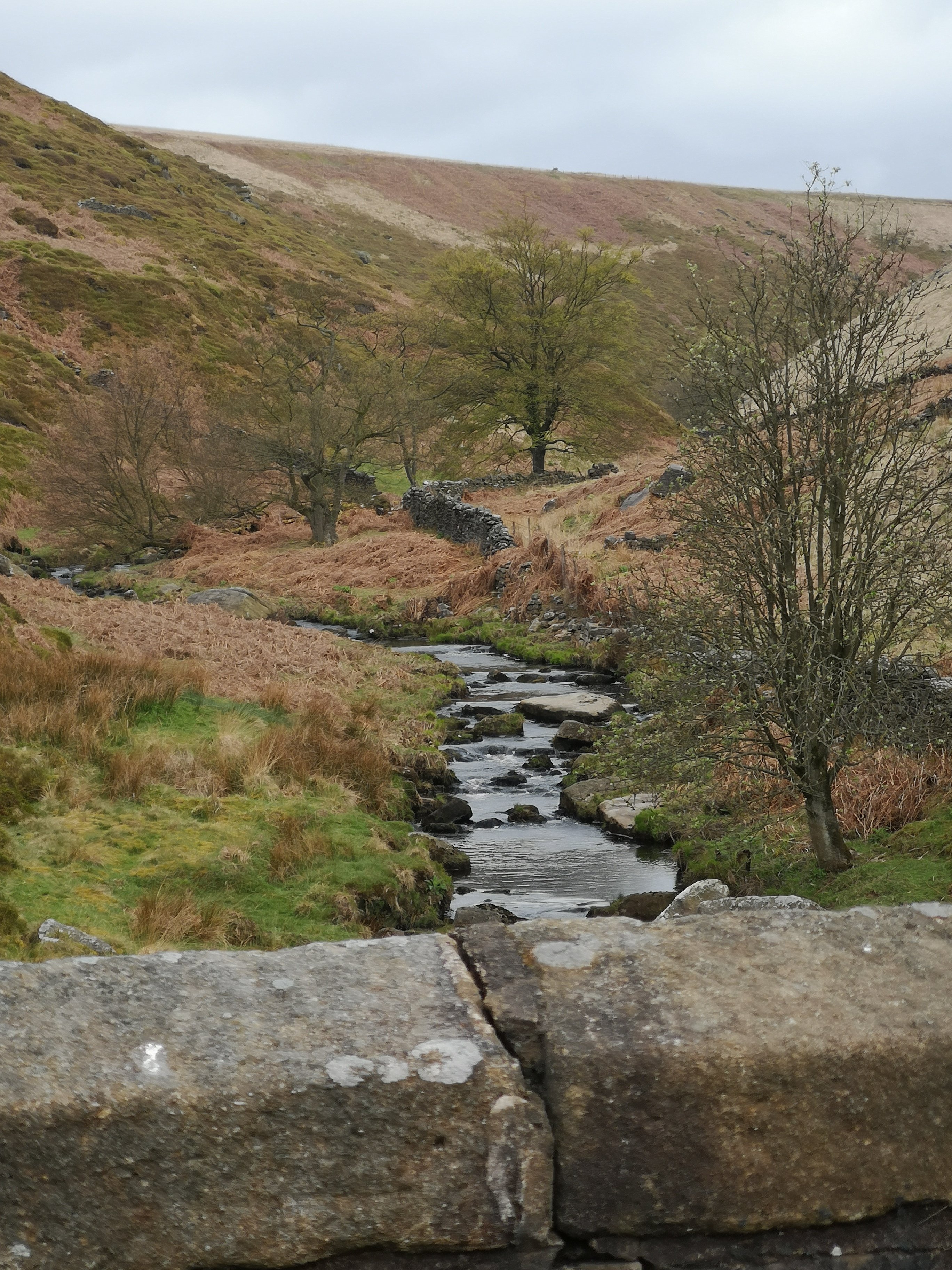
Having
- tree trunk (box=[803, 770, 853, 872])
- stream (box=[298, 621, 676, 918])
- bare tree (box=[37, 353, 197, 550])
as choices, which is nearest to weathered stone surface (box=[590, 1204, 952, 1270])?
stream (box=[298, 621, 676, 918])

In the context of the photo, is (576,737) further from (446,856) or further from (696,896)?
(696,896)

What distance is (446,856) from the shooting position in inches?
400

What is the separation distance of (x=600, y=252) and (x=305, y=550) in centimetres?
1788

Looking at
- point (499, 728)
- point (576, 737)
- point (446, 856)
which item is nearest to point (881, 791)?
point (446, 856)

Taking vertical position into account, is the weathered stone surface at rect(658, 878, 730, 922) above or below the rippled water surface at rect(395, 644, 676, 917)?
above

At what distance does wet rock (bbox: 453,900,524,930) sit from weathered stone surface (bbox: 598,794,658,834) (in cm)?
262

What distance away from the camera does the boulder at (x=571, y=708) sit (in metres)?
15.8

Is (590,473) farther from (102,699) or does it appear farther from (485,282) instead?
(102,699)

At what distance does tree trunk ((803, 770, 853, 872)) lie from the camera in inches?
329

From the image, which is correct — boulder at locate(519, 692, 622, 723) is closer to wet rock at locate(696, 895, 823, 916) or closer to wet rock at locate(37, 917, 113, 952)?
wet rock at locate(696, 895, 823, 916)

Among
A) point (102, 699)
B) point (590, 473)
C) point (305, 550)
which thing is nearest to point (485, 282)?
point (590, 473)

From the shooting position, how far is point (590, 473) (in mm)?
39719

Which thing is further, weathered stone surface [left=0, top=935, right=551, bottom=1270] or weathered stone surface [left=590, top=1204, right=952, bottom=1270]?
weathered stone surface [left=590, top=1204, right=952, bottom=1270]

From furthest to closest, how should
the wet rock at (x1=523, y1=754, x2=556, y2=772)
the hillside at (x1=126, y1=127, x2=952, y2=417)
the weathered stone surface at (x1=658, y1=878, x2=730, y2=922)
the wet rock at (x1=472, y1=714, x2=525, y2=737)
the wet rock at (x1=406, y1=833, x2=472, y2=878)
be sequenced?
the hillside at (x1=126, y1=127, x2=952, y2=417), the wet rock at (x1=472, y1=714, x2=525, y2=737), the wet rock at (x1=523, y1=754, x2=556, y2=772), the wet rock at (x1=406, y1=833, x2=472, y2=878), the weathered stone surface at (x1=658, y1=878, x2=730, y2=922)
